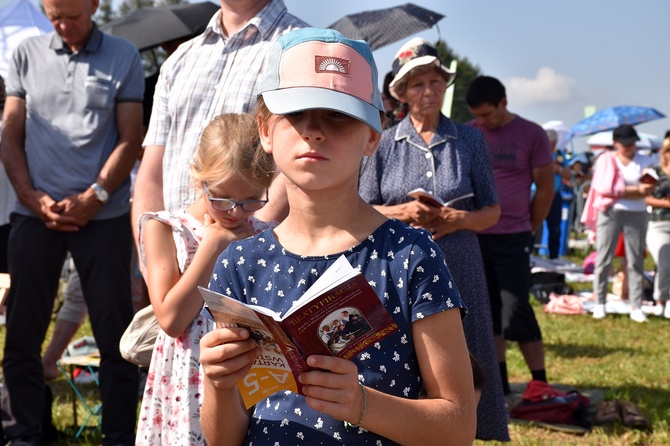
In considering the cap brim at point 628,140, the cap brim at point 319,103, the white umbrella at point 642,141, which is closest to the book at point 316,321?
the cap brim at point 319,103

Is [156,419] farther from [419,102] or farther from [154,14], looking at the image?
[154,14]

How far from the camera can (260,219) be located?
120 inches

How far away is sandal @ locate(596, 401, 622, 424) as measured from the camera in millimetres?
5730

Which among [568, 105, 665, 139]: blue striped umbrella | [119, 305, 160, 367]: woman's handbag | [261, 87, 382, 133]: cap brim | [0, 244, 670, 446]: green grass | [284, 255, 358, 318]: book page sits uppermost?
[568, 105, 665, 139]: blue striped umbrella

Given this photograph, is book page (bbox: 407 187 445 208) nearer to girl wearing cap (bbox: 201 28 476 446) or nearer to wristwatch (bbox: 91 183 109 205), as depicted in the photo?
wristwatch (bbox: 91 183 109 205)

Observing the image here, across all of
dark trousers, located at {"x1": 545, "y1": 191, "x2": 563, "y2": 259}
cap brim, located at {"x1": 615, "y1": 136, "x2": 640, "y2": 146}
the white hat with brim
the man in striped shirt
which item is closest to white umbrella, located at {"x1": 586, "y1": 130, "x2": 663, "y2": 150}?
dark trousers, located at {"x1": 545, "y1": 191, "x2": 563, "y2": 259}

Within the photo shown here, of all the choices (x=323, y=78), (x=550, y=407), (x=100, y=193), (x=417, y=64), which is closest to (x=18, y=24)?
(x=100, y=193)

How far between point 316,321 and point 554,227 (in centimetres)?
1468

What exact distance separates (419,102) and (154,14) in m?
5.00

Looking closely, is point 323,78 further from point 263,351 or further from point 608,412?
point 608,412

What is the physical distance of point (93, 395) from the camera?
6184mm

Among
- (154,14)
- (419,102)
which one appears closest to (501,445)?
(419,102)

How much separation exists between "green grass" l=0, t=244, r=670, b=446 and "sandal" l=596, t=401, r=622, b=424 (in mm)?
76

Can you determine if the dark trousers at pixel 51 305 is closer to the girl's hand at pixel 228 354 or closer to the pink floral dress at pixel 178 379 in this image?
the pink floral dress at pixel 178 379
